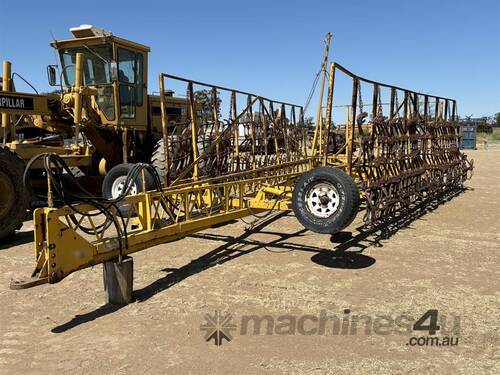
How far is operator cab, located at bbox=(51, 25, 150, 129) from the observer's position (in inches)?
364

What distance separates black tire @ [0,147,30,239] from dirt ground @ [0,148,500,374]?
345 mm

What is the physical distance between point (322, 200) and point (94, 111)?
18.9 ft

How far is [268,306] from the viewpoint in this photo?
4.34 meters

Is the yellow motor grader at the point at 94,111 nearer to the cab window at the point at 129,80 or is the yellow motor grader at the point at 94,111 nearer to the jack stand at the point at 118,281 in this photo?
the cab window at the point at 129,80

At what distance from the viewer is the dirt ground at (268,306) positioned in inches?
131

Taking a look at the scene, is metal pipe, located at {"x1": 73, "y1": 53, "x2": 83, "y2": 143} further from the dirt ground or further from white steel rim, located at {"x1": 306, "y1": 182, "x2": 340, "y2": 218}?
white steel rim, located at {"x1": 306, "y1": 182, "x2": 340, "y2": 218}

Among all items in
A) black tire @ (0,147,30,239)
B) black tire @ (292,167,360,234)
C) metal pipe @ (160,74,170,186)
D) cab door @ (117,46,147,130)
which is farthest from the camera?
cab door @ (117,46,147,130)

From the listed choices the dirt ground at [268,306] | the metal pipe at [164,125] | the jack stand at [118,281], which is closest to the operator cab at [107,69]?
the metal pipe at [164,125]

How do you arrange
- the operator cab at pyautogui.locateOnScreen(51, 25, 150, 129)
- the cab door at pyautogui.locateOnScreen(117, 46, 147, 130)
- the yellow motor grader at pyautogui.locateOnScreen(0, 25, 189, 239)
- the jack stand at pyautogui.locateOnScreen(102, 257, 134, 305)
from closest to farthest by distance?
the jack stand at pyautogui.locateOnScreen(102, 257, 134, 305)
the yellow motor grader at pyautogui.locateOnScreen(0, 25, 189, 239)
the operator cab at pyautogui.locateOnScreen(51, 25, 150, 129)
the cab door at pyautogui.locateOnScreen(117, 46, 147, 130)

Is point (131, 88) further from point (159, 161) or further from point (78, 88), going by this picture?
point (159, 161)

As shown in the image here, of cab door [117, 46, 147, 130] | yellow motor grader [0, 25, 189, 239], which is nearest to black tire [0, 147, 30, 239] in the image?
yellow motor grader [0, 25, 189, 239]

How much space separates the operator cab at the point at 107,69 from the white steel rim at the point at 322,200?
5.38 metres

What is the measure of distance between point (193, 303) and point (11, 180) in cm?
370

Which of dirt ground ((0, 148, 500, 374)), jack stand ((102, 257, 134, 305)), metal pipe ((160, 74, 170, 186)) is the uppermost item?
metal pipe ((160, 74, 170, 186))
